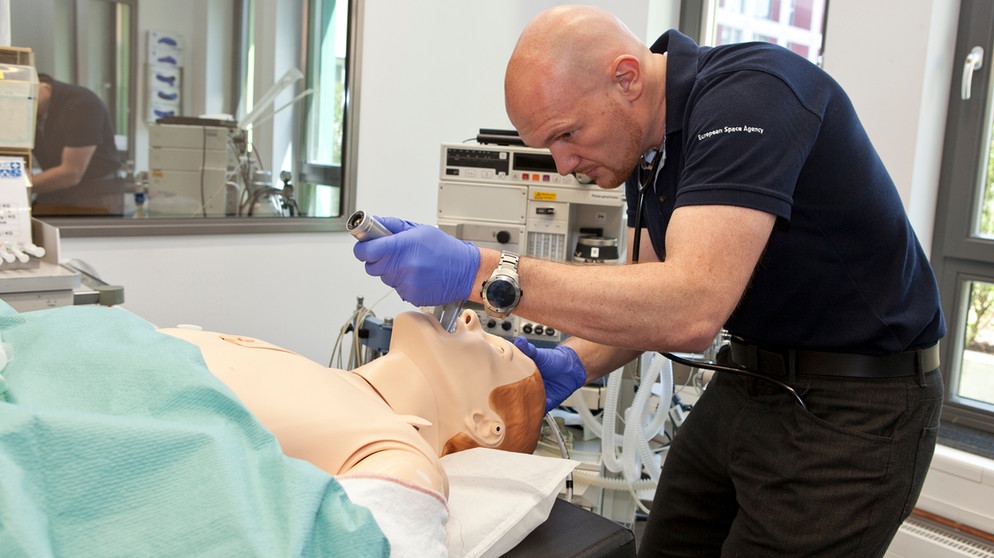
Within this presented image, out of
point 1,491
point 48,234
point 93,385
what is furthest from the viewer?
point 48,234

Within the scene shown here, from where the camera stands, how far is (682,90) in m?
1.28

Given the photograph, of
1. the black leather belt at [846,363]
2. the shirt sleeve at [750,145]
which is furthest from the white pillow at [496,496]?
the shirt sleeve at [750,145]

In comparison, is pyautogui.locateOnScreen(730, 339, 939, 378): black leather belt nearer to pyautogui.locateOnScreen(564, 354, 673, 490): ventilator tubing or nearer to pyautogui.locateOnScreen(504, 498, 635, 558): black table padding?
pyautogui.locateOnScreen(504, 498, 635, 558): black table padding

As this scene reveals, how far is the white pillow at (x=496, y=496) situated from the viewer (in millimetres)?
1107

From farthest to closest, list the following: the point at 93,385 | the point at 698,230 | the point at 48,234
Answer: the point at 48,234
the point at 698,230
the point at 93,385

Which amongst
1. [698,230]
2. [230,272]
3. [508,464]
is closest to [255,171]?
[230,272]

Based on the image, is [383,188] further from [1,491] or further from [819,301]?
[1,491]

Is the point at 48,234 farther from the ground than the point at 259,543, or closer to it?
farther from the ground

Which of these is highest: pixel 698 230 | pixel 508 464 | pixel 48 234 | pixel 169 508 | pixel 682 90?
pixel 682 90

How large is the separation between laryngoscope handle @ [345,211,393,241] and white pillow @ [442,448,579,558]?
1.29ft

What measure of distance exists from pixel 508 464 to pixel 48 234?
1.46 meters

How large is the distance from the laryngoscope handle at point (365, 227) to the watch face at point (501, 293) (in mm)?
217

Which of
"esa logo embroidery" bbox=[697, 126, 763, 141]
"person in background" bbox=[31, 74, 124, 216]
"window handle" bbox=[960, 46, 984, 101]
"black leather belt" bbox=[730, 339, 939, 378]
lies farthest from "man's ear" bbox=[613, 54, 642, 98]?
"person in background" bbox=[31, 74, 124, 216]

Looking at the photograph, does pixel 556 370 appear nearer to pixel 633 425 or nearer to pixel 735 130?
pixel 735 130
